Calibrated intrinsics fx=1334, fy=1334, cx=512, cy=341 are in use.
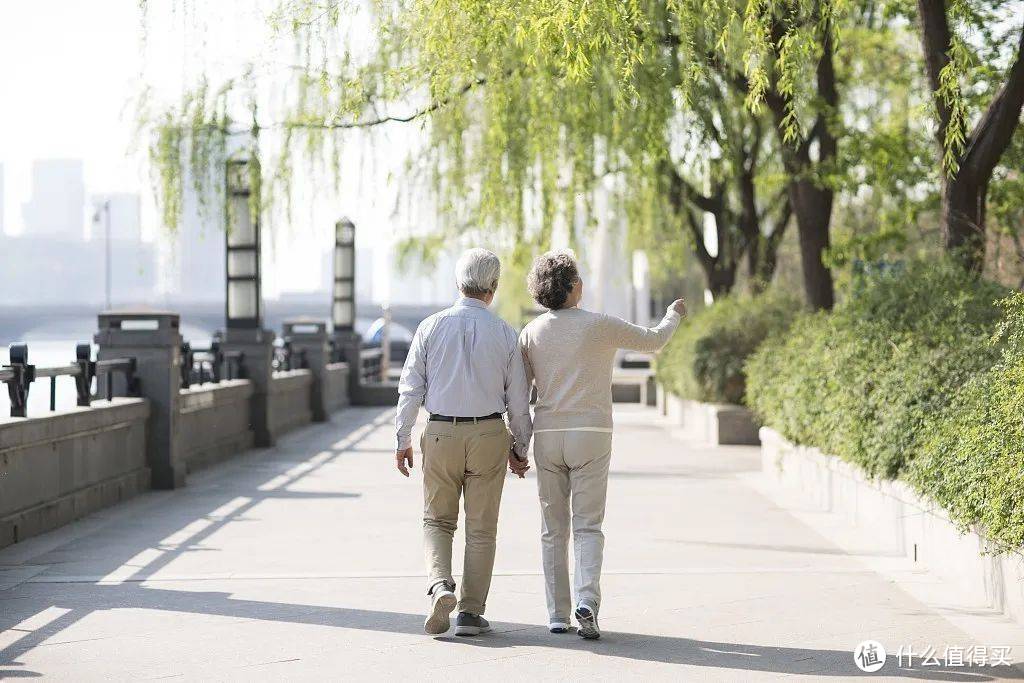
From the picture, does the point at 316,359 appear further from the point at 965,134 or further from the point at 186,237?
the point at 965,134

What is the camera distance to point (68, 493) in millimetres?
10211

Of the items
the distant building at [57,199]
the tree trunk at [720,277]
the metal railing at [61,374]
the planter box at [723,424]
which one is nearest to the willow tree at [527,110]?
the tree trunk at [720,277]

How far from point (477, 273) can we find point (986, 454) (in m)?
2.69

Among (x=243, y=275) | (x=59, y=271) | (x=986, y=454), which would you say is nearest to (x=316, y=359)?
(x=243, y=275)

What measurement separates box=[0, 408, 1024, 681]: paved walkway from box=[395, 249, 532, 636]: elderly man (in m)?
0.34

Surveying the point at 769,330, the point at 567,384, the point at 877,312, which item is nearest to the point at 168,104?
the point at 769,330

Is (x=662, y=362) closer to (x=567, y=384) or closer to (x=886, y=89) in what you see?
(x=886, y=89)

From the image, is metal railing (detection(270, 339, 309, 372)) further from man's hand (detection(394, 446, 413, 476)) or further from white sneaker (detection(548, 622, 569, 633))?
white sneaker (detection(548, 622, 569, 633))

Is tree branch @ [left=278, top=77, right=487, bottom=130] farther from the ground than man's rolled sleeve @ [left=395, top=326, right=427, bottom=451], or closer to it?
farther from the ground

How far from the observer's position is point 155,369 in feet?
41.4

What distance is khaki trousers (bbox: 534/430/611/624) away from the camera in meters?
6.16

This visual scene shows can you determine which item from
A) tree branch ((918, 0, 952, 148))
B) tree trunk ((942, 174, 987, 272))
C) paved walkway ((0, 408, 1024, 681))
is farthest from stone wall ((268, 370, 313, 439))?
tree branch ((918, 0, 952, 148))

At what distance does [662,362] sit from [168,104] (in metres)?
11.0

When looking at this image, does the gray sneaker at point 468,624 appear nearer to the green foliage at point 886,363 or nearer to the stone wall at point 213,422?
the green foliage at point 886,363
